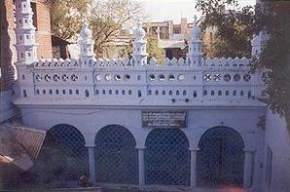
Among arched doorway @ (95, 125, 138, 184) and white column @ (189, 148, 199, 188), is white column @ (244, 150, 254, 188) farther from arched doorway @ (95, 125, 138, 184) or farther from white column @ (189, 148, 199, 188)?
arched doorway @ (95, 125, 138, 184)

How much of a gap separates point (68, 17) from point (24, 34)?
11.7 m

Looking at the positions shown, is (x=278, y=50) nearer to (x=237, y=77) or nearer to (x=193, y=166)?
(x=237, y=77)

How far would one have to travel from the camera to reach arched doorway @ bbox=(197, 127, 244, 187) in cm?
1054

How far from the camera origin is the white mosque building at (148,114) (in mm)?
10117

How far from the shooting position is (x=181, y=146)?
35.1 ft

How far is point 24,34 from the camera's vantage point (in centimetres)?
1081

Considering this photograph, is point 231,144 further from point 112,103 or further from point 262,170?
point 112,103

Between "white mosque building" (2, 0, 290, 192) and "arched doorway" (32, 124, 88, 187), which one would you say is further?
"arched doorway" (32, 124, 88, 187)

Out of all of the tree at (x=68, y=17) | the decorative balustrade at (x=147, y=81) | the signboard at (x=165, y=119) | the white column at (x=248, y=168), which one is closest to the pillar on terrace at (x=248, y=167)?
the white column at (x=248, y=168)

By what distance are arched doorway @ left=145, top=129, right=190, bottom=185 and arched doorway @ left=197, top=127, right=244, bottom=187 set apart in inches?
16.9

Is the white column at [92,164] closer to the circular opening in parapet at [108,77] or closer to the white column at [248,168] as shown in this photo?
the circular opening in parapet at [108,77]

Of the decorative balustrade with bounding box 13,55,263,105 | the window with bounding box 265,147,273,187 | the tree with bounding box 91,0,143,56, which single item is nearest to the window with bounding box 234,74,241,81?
the decorative balustrade with bounding box 13,55,263,105

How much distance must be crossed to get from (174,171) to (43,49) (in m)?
6.64

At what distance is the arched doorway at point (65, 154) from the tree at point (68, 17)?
11.4 meters
